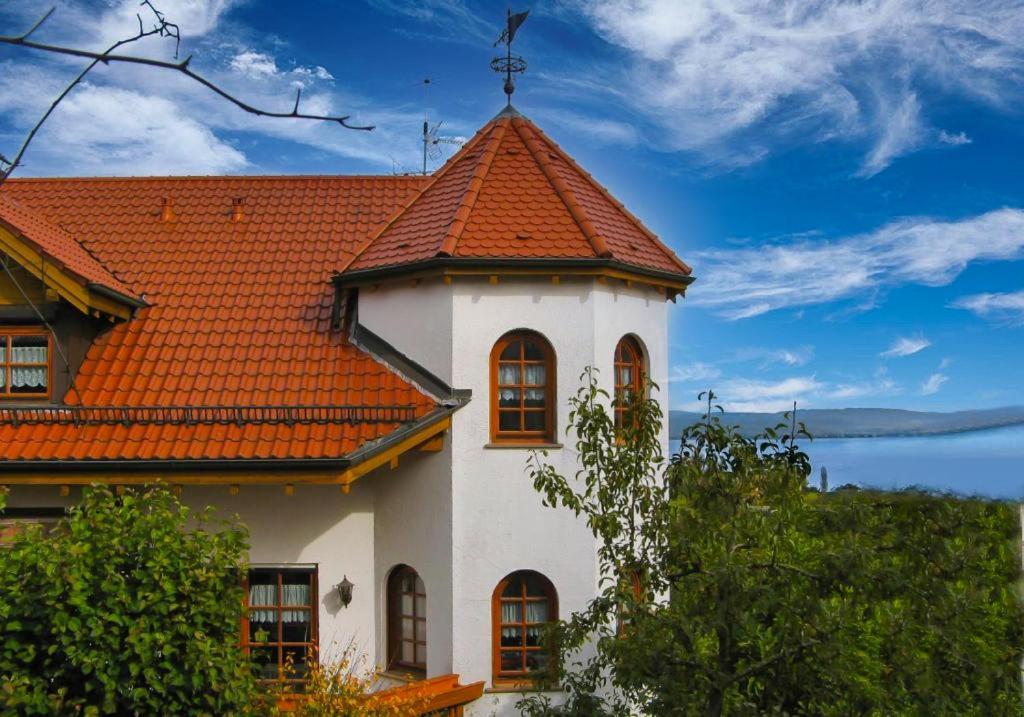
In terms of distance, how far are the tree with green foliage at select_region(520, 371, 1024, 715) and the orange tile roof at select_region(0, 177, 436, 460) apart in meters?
4.89

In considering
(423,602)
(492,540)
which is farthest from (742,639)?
(423,602)

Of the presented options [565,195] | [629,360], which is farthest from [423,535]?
[565,195]

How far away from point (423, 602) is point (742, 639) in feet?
19.0

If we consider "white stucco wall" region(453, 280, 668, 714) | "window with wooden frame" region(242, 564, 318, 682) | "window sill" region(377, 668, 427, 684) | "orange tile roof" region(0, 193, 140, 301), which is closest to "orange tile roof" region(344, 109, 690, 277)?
"white stucco wall" region(453, 280, 668, 714)

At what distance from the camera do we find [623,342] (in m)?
12.7

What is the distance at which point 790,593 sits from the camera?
7000 millimetres

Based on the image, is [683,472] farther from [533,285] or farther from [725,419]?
[533,285]

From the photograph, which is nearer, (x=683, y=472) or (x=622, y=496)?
(x=683, y=472)

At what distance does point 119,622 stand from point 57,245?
7.23 meters

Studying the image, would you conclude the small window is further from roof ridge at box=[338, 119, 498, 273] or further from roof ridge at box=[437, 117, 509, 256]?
roof ridge at box=[437, 117, 509, 256]

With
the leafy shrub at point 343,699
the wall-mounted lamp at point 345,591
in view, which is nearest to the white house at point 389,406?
the wall-mounted lamp at point 345,591

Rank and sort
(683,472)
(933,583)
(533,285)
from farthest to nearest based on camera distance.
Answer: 1. (533,285)
2. (683,472)
3. (933,583)

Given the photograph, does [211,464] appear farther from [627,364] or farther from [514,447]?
[627,364]

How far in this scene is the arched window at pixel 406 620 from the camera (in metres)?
12.1
